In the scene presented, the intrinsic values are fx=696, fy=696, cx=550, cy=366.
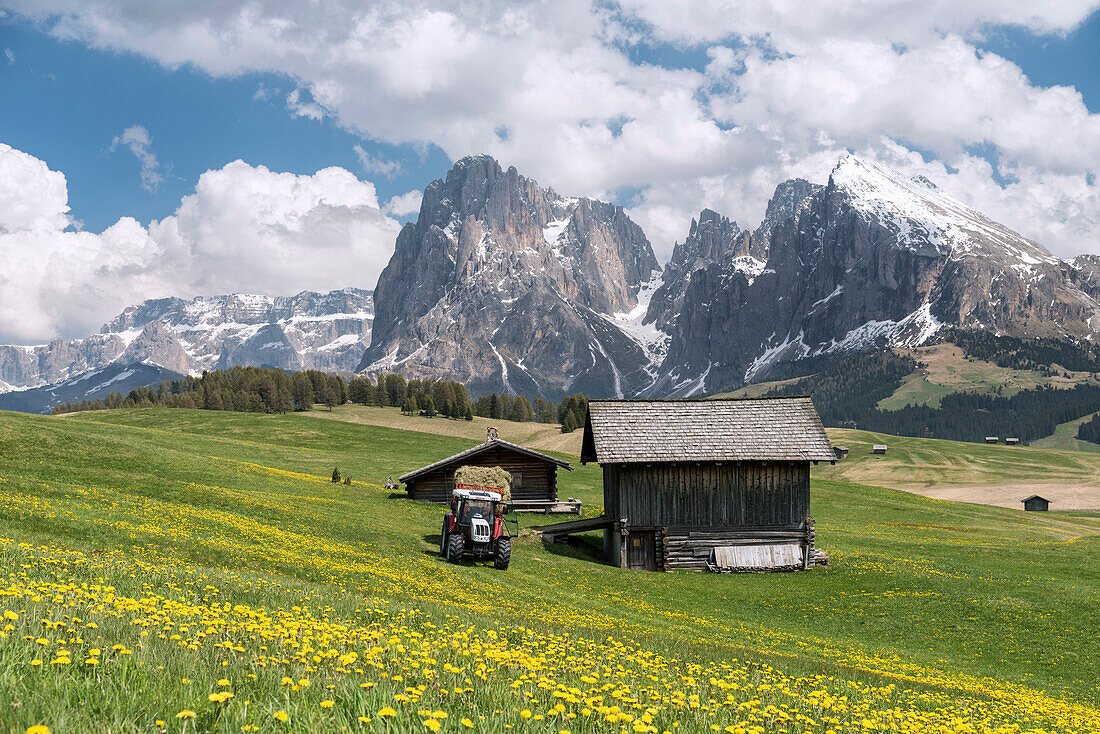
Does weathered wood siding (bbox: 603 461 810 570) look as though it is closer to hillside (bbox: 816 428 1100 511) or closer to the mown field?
the mown field

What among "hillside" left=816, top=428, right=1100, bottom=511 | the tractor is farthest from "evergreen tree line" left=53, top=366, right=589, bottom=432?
the tractor

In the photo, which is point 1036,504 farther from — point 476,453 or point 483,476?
point 483,476

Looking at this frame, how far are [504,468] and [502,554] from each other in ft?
88.4

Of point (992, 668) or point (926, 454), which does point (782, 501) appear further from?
point (926, 454)

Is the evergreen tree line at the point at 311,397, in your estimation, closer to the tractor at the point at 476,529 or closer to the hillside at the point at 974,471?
the hillside at the point at 974,471

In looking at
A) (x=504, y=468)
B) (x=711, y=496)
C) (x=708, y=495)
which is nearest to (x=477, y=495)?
(x=708, y=495)

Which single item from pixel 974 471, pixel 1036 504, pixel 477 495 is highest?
pixel 477 495

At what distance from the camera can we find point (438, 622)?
13430 mm

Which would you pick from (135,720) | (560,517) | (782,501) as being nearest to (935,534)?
(782,501)

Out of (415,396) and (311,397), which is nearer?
(311,397)

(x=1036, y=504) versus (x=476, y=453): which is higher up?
(x=476, y=453)

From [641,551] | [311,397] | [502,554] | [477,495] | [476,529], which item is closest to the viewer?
[502,554]

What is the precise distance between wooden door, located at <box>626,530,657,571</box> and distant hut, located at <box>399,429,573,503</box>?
1659cm

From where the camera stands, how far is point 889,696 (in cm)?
1208
